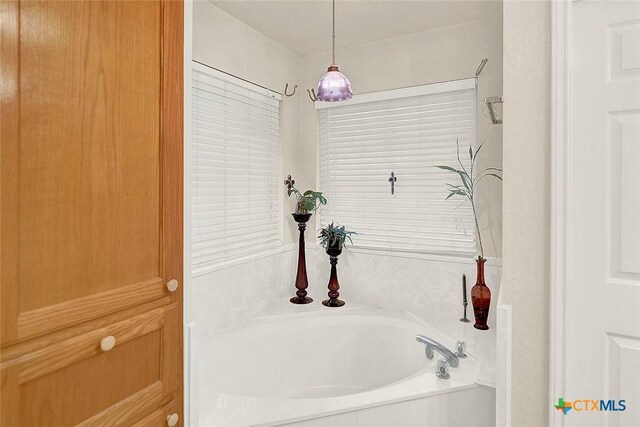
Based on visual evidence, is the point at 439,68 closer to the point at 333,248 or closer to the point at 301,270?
the point at 333,248

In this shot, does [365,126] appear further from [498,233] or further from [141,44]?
[141,44]

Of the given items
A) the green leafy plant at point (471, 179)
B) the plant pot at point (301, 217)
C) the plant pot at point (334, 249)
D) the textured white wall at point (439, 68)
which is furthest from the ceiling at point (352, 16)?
the plant pot at point (334, 249)

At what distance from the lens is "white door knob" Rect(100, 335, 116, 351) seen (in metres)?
0.84

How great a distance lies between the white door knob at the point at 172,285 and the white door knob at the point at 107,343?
0.20 meters

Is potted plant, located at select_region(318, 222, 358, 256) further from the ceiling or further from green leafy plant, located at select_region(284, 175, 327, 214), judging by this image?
the ceiling

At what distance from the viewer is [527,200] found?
4.21 feet

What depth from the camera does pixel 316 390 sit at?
2311mm

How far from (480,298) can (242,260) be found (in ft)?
4.92

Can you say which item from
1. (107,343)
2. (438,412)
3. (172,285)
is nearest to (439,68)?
(438,412)

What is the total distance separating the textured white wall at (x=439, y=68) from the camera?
226 cm
